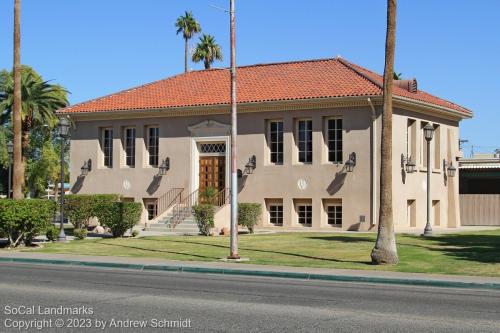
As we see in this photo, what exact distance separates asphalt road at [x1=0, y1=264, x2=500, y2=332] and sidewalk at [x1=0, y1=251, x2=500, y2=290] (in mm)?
590

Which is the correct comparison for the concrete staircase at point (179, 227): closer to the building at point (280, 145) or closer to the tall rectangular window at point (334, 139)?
the building at point (280, 145)

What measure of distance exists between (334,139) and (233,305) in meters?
22.6

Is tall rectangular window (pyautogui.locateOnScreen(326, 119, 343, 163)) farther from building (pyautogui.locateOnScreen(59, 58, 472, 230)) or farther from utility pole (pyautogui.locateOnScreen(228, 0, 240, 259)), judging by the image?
utility pole (pyautogui.locateOnScreen(228, 0, 240, 259))

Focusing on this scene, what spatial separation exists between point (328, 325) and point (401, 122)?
24736 mm

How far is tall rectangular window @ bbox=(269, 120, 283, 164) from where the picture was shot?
3503 cm

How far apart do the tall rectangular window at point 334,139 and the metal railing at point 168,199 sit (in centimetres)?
772

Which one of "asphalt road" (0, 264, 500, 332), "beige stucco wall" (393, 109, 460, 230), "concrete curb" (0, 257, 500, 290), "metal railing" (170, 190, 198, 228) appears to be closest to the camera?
"asphalt road" (0, 264, 500, 332)

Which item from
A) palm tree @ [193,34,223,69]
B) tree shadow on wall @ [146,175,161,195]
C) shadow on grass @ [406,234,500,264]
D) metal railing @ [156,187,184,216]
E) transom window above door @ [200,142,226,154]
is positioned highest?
palm tree @ [193,34,223,69]

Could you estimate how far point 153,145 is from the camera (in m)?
38.4

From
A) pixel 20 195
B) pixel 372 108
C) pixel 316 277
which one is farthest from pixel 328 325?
pixel 372 108

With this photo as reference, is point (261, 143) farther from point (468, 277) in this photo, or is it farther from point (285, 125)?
point (468, 277)

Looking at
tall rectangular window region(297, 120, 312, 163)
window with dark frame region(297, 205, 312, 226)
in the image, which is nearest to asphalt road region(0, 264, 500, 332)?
window with dark frame region(297, 205, 312, 226)

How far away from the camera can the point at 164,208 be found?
36.8 metres

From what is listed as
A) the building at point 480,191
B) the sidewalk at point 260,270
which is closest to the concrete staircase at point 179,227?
the sidewalk at point 260,270
